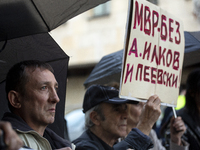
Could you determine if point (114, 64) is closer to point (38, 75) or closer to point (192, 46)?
point (192, 46)

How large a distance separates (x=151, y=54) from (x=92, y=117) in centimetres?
78

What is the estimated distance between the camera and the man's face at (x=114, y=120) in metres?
2.86

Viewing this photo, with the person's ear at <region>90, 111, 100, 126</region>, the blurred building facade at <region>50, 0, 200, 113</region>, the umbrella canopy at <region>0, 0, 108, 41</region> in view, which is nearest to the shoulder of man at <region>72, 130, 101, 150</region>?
the person's ear at <region>90, 111, 100, 126</region>

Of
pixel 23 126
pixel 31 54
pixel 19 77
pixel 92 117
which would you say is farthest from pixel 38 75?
pixel 92 117

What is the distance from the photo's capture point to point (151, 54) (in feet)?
8.70

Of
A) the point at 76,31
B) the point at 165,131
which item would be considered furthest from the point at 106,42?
the point at 165,131

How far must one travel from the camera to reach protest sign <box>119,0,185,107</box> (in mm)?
2463

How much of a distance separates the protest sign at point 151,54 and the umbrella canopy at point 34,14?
36 centimetres

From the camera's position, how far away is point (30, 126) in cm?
210

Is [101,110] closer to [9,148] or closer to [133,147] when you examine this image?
[133,147]

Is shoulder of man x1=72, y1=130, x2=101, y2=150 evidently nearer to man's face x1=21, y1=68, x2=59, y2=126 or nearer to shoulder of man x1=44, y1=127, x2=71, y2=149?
shoulder of man x1=44, y1=127, x2=71, y2=149

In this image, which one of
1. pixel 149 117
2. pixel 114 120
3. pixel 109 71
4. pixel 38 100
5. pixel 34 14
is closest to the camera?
pixel 38 100

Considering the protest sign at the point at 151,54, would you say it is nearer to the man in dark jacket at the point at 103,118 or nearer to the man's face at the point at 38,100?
the man in dark jacket at the point at 103,118

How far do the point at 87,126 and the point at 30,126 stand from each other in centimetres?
98
